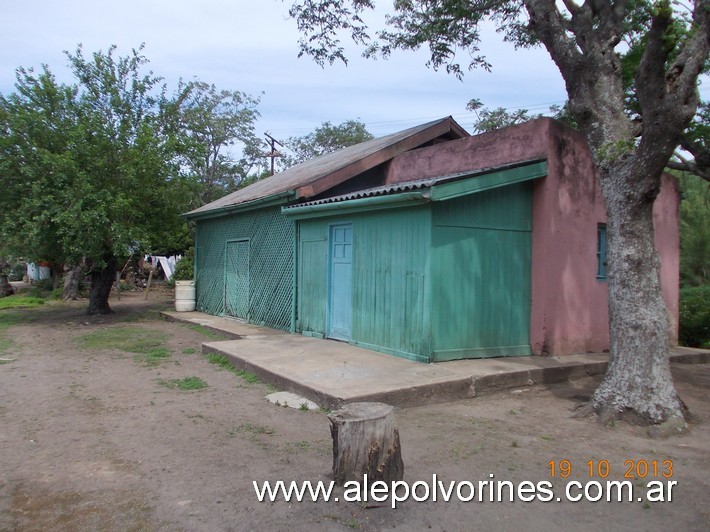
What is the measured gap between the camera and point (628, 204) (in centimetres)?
570

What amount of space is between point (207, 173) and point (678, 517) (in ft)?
95.4

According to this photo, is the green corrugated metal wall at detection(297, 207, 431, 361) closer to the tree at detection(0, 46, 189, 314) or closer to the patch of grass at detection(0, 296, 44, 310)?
the tree at detection(0, 46, 189, 314)

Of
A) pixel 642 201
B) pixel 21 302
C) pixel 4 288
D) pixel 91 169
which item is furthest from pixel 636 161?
pixel 4 288

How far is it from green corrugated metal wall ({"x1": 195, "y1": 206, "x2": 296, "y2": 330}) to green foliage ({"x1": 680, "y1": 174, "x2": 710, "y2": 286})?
13707mm

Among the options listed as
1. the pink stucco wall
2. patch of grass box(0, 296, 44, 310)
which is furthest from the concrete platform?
patch of grass box(0, 296, 44, 310)

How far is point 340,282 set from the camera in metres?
9.57

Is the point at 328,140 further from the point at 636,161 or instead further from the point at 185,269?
the point at 636,161

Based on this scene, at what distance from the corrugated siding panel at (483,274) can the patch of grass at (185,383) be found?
10.6ft

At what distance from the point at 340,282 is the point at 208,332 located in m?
3.95

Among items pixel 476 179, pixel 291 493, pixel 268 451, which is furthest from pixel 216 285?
pixel 291 493

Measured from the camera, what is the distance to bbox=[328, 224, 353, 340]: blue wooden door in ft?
30.6

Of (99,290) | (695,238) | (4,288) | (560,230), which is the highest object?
(695,238)

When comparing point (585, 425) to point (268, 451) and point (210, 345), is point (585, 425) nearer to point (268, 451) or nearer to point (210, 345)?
point (268, 451)

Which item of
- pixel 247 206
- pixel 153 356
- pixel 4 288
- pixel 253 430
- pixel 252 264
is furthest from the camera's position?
pixel 4 288
